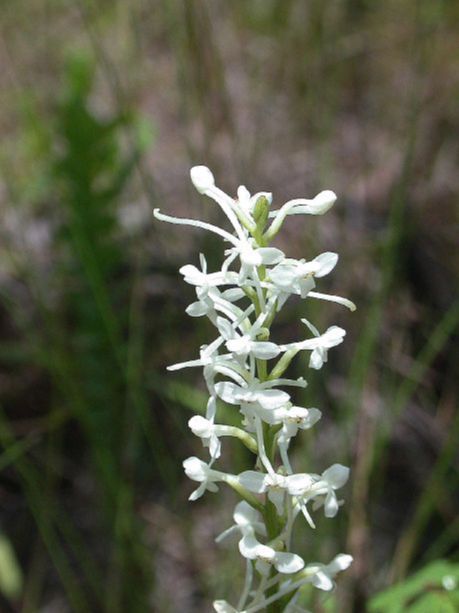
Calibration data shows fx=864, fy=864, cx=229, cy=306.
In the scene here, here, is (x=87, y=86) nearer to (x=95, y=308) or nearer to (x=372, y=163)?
(x=95, y=308)

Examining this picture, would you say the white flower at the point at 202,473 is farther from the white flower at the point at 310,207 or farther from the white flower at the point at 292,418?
the white flower at the point at 310,207

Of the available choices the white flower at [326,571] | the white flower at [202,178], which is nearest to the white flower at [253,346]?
the white flower at [202,178]

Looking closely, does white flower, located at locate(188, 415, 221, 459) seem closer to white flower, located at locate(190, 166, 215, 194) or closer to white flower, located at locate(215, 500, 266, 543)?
white flower, located at locate(215, 500, 266, 543)

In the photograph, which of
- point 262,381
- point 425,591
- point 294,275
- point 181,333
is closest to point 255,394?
point 262,381

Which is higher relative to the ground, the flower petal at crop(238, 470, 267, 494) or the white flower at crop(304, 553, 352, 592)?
the flower petal at crop(238, 470, 267, 494)

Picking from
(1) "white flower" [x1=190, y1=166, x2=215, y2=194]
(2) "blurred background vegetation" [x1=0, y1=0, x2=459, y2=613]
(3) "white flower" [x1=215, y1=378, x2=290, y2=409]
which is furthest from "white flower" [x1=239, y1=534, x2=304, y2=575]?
(2) "blurred background vegetation" [x1=0, y1=0, x2=459, y2=613]

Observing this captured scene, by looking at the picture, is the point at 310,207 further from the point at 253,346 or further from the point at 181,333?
the point at 181,333

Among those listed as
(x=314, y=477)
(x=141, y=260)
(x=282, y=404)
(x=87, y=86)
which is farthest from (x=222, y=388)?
(x=87, y=86)
